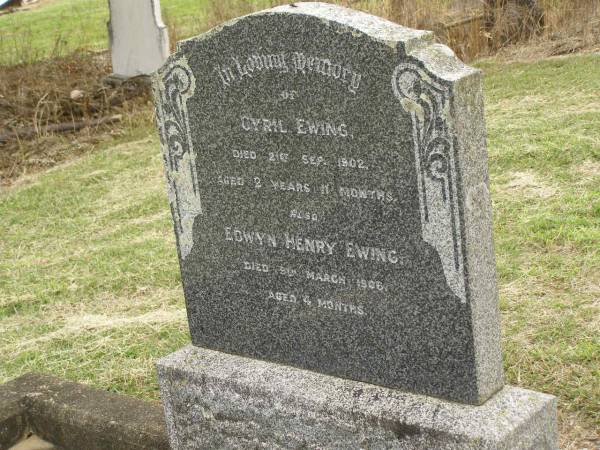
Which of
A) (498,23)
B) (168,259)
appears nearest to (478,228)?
(168,259)

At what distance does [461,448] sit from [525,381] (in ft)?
3.86

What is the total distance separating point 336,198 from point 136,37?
27.7 feet

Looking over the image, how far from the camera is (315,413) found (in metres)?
3.51

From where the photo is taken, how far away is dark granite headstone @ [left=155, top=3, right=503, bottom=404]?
3084 mm

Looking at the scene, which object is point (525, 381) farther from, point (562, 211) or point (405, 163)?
point (562, 211)

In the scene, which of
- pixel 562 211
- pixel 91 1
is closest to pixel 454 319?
pixel 562 211

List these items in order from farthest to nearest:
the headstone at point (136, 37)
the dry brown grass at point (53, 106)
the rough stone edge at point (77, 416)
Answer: the headstone at point (136, 37), the dry brown grass at point (53, 106), the rough stone edge at point (77, 416)

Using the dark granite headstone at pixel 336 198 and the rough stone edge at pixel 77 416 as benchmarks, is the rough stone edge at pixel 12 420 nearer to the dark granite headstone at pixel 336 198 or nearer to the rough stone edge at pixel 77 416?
the rough stone edge at pixel 77 416

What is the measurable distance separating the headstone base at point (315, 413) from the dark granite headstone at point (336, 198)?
2.5 inches

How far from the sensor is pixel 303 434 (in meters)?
3.59

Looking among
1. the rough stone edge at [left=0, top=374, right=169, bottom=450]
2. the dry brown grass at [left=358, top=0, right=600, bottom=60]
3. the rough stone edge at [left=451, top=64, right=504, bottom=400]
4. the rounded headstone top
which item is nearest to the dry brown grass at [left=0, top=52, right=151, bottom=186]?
the dry brown grass at [left=358, top=0, right=600, bottom=60]

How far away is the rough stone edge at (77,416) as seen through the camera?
421 centimetres

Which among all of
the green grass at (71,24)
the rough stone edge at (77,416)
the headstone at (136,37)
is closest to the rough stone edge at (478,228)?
the rough stone edge at (77,416)

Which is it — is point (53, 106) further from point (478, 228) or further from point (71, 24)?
point (478, 228)
